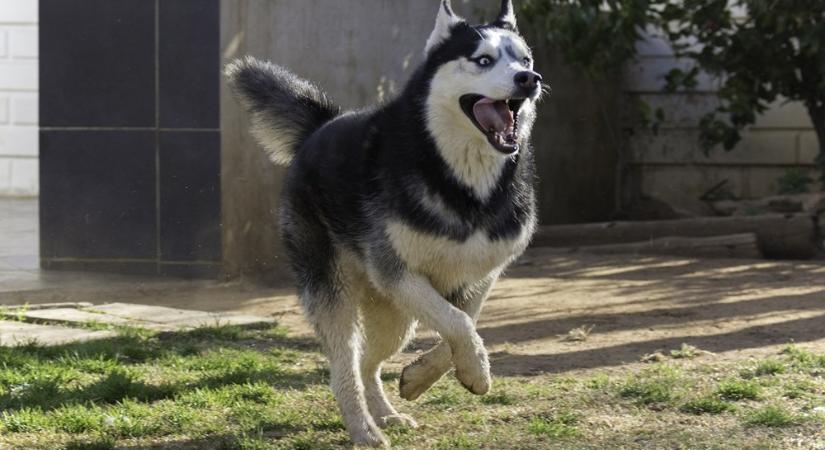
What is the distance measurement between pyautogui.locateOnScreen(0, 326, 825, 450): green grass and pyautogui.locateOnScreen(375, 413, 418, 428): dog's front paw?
6 centimetres

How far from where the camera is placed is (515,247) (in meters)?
4.67

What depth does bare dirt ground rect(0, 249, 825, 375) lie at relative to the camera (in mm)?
6469

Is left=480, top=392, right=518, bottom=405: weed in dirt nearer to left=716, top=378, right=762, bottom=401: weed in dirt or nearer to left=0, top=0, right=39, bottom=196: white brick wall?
left=716, top=378, right=762, bottom=401: weed in dirt

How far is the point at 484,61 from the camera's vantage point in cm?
455

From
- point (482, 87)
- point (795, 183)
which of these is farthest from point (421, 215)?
A: point (795, 183)

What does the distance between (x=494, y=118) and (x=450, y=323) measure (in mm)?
735

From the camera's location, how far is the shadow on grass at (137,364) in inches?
209

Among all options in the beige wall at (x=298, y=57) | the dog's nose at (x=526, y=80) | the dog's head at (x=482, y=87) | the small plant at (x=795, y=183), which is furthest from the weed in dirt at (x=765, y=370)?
the small plant at (x=795, y=183)

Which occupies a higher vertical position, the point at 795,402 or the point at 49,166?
the point at 49,166

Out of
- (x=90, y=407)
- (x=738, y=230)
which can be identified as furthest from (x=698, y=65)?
(x=90, y=407)

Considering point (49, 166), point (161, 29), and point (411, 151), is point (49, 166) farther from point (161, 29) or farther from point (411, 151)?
point (411, 151)

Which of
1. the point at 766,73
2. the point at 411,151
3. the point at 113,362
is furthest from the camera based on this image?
the point at 766,73

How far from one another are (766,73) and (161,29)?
212 inches

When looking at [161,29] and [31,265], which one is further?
[31,265]
